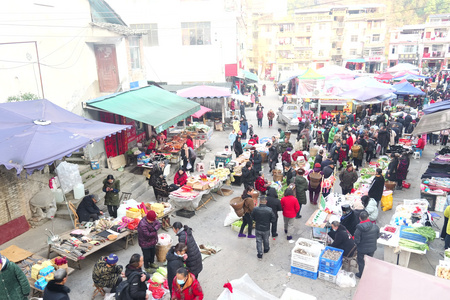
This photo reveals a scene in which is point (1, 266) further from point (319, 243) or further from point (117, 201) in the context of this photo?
point (319, 243)

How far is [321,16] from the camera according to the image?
6144cm

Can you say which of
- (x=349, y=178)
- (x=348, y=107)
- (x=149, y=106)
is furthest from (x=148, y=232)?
(x=348, y=107)

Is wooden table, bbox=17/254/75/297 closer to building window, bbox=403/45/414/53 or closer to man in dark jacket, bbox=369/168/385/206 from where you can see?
man in dark jacket, bbox=369/168/385/206

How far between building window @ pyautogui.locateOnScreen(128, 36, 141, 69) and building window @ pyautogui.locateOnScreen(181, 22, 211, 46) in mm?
11738

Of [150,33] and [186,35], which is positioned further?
[150,33]

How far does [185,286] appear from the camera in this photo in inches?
213

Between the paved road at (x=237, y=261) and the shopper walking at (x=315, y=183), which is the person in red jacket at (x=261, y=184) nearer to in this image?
the paved road at (x=237, y=261)

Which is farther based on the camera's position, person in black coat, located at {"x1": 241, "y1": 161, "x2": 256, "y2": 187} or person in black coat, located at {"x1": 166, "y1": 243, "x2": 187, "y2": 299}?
person in black coat, located at {"x1": 241, "y1": 161, "x2": 256, "y2": 187}

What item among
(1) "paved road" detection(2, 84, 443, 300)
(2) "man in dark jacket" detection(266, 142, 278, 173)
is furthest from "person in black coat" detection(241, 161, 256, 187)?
(2) "man in dark jacket" detection(266, 142, 278, 173)

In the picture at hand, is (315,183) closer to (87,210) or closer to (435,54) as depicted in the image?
(87,210)

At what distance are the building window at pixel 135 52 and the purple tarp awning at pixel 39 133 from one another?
733 centimetres

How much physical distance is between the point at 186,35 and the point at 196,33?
0.89 metres

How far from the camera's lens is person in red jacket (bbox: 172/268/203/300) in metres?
5.34

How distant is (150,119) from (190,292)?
8.32m
